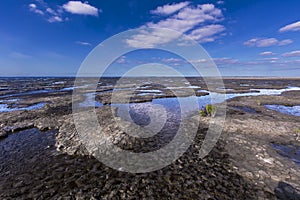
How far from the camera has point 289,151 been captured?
1119cm

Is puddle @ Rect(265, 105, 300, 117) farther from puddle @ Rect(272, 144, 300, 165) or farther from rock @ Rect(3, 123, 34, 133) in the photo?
rock @ Rect(3, 123, 34, 133)

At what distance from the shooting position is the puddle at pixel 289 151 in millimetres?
10289

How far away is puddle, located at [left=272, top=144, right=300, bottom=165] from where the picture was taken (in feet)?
33.8

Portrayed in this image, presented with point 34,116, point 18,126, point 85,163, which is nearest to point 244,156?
point 85,163

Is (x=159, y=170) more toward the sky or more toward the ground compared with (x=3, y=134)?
more toward the ground

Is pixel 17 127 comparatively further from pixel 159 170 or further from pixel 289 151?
pixel 289 151

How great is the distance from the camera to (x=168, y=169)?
9.62 m

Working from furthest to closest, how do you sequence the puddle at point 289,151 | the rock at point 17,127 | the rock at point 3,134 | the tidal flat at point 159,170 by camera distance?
the rock at point 17,127 < the rock at point 3,134 < the puddle at point 289,151 < the tidal flat at point 159,170

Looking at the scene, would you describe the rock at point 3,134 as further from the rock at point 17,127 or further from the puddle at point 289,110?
the puddle at point 289,110

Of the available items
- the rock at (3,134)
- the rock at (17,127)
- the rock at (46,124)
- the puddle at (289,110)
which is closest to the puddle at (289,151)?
the puddle at (289,110)

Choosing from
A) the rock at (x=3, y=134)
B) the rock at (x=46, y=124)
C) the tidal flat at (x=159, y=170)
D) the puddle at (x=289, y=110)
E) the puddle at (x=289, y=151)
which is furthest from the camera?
the puddle at (x=289, y=110)

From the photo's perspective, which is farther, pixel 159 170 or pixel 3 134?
pixel 3 134

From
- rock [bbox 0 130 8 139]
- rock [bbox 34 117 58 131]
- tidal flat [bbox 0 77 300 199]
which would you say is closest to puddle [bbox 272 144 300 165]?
tidal flat [bbox 0 77 300 199]

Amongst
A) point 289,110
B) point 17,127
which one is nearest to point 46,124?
point 17,127
